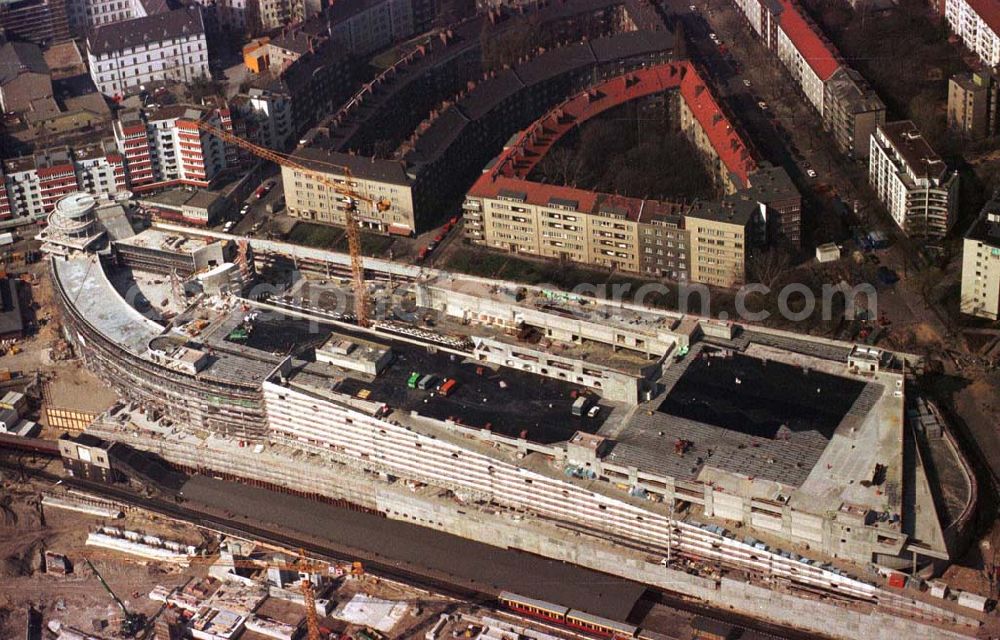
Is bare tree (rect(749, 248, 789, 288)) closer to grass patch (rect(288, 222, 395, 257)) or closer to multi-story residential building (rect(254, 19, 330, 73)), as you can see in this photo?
grass patch (rect(288, 222, 395, 257))

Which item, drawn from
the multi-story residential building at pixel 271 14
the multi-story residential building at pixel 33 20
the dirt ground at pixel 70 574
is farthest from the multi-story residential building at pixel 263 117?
the dirt ground at pixel 70 574

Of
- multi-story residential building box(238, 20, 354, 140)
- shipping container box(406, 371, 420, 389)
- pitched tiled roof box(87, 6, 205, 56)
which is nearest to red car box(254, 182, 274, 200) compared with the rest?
multi-story residential building box(238, 20, 354, 140)

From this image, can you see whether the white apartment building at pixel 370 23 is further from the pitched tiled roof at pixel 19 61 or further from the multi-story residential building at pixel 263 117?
the pitched tiled roof at pixel 19 61

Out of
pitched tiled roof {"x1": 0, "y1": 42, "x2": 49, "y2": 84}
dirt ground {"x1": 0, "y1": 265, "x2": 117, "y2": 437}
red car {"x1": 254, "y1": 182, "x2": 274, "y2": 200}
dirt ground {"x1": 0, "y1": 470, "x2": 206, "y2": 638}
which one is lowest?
dirt ground {"x1": 0, "y1": 470, "x2": 206, "y2": 638}

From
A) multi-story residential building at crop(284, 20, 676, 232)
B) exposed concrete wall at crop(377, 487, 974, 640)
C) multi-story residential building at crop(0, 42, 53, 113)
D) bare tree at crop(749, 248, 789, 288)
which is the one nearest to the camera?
exposed concrete wall at crop(377, 487, 974, 640)

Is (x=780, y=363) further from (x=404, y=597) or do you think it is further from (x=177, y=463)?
(x=177, y=463)

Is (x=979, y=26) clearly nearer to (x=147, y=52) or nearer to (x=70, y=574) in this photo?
(x=147, y=52)

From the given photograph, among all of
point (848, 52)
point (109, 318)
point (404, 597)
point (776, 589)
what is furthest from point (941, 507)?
point (848, 52)
